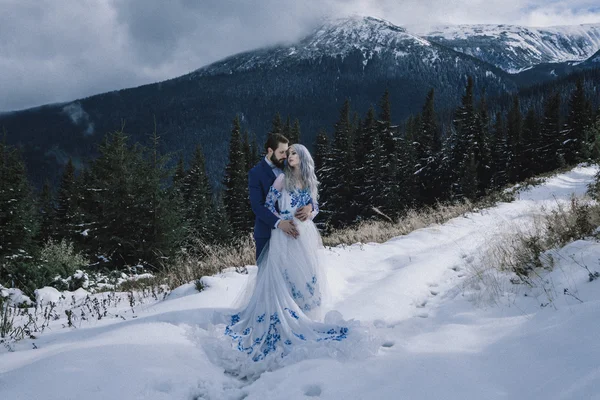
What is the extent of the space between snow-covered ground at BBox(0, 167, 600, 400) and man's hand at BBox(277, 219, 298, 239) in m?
1.39

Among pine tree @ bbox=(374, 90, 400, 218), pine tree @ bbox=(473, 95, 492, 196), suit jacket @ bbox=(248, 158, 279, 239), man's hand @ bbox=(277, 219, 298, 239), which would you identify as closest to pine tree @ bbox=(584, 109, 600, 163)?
man's hand @ bbox=(277, 219, 298, 239)

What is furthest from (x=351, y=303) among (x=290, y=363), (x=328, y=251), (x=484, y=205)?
(x=484, y=205)

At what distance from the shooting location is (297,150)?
4566 millimetres

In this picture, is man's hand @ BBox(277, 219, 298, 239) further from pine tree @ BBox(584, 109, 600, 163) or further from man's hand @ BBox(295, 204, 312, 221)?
pine tree @ BBox(584, 109, 600, 163)

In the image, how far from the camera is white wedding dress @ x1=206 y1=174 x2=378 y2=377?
370cm

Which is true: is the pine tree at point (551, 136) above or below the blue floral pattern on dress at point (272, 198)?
below

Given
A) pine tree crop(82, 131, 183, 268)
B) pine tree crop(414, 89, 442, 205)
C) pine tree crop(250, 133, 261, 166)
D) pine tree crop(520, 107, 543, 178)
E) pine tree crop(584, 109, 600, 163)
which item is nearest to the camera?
pine tree crop(584, 109, 600, 163)

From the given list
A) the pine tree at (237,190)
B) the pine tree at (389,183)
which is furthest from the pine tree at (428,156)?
the pine tree at (237,190)

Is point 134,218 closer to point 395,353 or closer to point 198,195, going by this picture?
point 395,353

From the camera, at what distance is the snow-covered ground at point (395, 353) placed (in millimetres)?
2828

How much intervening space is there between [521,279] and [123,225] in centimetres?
1441

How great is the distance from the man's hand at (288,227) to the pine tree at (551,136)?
154ft

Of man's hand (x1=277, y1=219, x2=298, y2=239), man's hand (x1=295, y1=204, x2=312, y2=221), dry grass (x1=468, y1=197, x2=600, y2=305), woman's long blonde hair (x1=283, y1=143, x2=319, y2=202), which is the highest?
woman's long blonde hair (x1=283, y1=143, x2=319, y2=202)

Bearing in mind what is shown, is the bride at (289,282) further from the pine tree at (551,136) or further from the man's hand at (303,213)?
the pine tree at (551,136)
